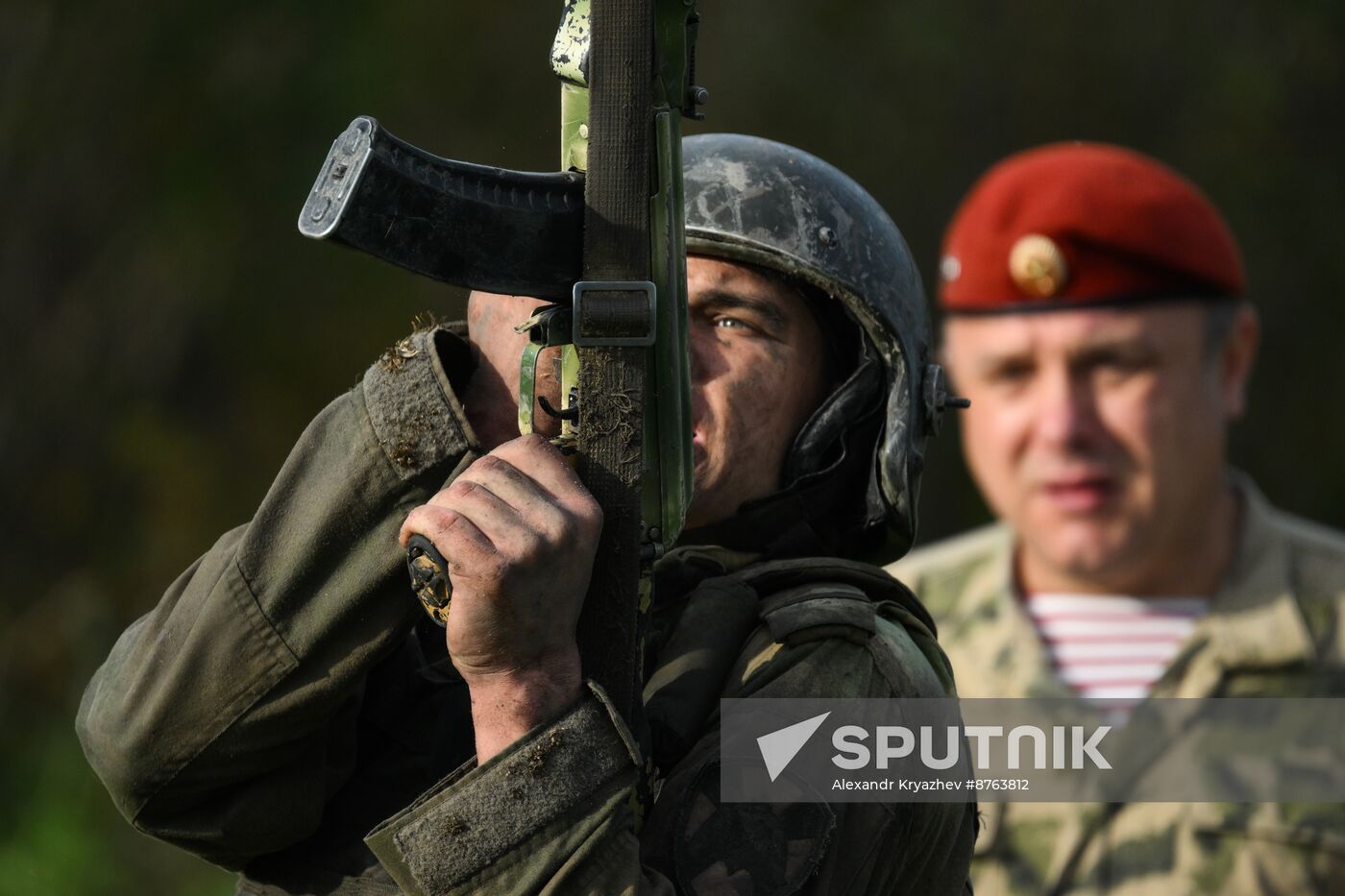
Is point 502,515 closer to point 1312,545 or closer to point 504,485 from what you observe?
point 504,485

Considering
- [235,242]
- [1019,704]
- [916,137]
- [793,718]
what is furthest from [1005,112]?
[793,718]

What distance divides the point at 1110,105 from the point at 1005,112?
0.48 m

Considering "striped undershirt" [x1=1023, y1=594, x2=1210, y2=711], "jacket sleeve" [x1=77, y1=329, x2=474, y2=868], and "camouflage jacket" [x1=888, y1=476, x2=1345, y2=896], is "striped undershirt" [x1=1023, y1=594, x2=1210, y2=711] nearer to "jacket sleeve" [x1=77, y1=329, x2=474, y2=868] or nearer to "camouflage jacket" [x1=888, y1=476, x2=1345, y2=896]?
"camouflage jacket" [x1=888, y1=476, x2=1345, y2=896]

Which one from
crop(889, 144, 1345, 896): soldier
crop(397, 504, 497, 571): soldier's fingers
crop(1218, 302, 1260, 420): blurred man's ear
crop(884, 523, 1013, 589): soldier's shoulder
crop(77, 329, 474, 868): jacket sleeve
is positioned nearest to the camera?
crop(397, 504, 497, 571): soldier's fingers

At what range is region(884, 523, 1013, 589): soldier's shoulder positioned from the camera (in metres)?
6.18

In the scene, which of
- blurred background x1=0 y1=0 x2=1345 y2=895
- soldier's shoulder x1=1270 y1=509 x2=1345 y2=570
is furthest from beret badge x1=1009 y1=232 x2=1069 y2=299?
blurred background x1=0 y1=0 x2=1345 y2=895

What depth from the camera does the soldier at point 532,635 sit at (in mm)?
2223

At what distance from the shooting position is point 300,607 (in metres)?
2.50

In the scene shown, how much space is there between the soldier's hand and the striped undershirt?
3612 mm

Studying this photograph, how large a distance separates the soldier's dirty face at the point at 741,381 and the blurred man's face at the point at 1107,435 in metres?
2.73

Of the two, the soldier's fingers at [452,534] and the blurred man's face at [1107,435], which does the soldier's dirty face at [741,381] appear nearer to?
the soldier's fingers at [452,534]

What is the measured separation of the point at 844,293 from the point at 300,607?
105cm

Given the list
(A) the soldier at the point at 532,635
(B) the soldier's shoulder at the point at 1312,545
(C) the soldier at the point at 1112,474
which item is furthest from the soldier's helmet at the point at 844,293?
(B) the soldier's shoulder at the point at 1312,545

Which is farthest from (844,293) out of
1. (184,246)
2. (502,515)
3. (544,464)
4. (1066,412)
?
(184,246)
